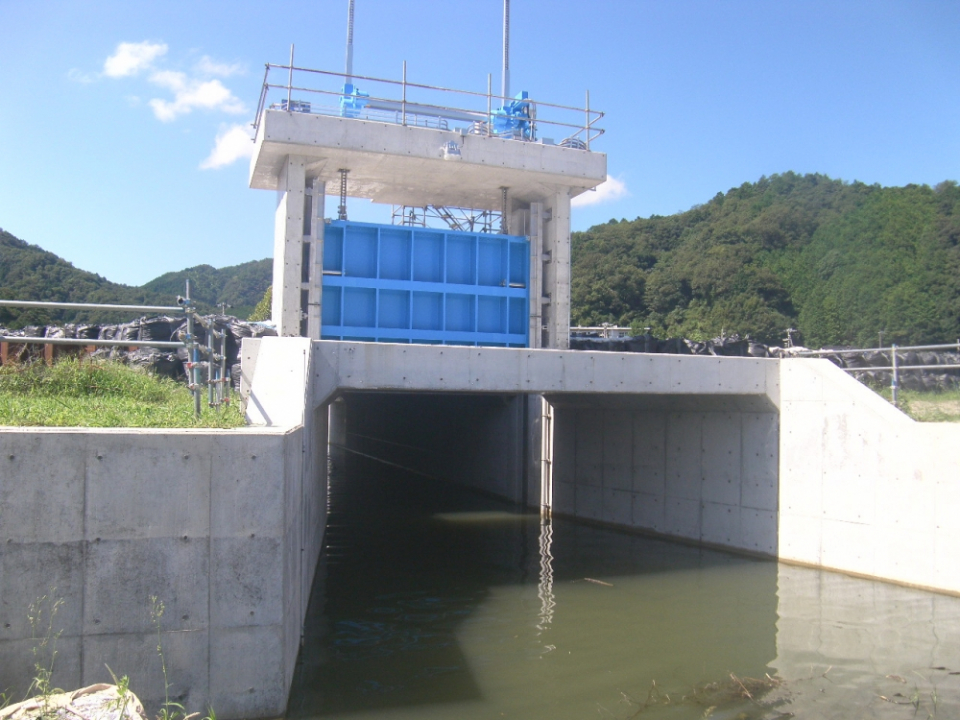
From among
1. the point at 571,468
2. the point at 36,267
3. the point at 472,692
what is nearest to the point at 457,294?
the point at 571,468

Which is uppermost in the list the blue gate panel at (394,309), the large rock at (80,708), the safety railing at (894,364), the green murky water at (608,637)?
the blue gate panel at (394,309)

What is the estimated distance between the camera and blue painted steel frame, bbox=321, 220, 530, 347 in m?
15.9

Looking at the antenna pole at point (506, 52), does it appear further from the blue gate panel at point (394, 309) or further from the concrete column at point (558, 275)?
the blue gate panel at point (394, 309)

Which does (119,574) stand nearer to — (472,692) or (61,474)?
(61,474)

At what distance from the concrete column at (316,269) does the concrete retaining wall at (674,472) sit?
609cm

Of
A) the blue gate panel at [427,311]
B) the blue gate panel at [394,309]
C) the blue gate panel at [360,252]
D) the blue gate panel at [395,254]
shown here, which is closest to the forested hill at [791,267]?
the blue gate panel at [427,311]

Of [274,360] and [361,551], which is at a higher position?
[274,360]

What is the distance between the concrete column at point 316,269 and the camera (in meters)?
15.2

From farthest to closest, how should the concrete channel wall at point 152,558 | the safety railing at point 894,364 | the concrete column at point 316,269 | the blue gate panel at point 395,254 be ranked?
the blue gate panel at point 395,254 < the concrete column at point 316,269 < the safety railing at point 894,364 < the concrete channel wall at point 152,558

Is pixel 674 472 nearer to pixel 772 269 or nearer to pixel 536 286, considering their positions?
pixel 536 286

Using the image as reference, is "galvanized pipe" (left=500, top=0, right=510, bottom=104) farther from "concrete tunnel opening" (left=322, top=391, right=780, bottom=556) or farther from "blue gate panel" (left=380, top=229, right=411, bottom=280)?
"concrete tunnel opening" (left=322, top=391, right=780, bottom=556)

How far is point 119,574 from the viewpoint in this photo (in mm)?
5699

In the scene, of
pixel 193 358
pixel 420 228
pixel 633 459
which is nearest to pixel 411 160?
pixel 420 228

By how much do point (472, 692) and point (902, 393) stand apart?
456 inches
